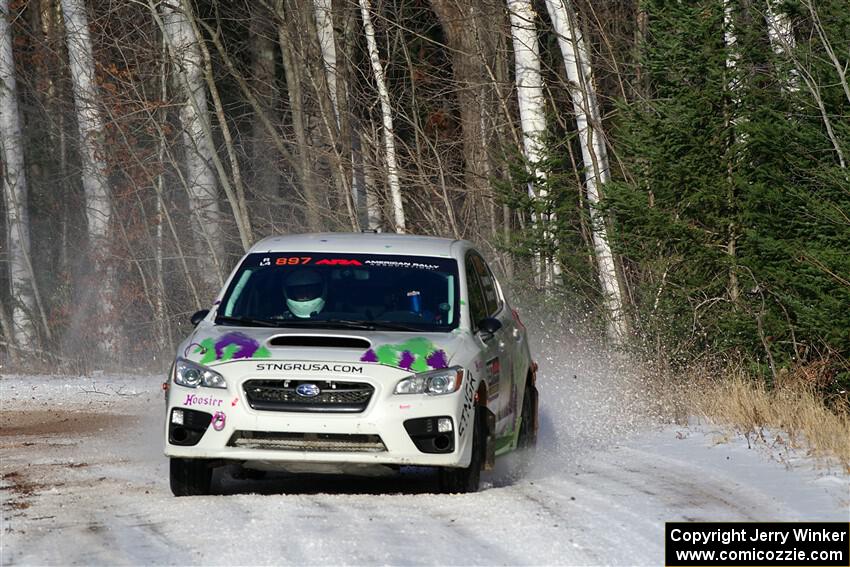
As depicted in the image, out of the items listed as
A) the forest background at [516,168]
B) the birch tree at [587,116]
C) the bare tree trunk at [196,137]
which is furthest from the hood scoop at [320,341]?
the bare tree trunk at [196,137]

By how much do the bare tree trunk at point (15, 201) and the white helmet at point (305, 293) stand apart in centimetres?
2338

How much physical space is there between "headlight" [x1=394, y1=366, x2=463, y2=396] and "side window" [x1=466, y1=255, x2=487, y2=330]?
33.7 inches

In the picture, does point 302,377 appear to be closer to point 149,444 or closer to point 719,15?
point 149,444

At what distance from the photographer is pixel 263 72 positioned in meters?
35.2

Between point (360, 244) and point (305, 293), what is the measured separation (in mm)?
660

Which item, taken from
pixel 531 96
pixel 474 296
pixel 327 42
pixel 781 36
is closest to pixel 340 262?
pixel 474 296

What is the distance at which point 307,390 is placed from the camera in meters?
9.15

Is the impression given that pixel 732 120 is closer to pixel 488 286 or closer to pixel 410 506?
pixel 488 286

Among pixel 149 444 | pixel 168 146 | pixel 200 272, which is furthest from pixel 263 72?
pixel 149 444

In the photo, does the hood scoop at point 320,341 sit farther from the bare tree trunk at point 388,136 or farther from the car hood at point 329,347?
the bare tree trunk at point 388,136

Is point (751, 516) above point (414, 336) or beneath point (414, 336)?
beneath

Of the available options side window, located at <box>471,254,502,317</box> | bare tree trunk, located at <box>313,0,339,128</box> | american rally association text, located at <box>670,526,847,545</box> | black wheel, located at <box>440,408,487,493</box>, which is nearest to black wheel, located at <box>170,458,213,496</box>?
black wheel, located at <box>440,408,487,493</box>

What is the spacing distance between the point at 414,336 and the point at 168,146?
25.4m

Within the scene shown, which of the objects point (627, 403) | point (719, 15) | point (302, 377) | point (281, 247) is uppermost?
point (719, 15)
